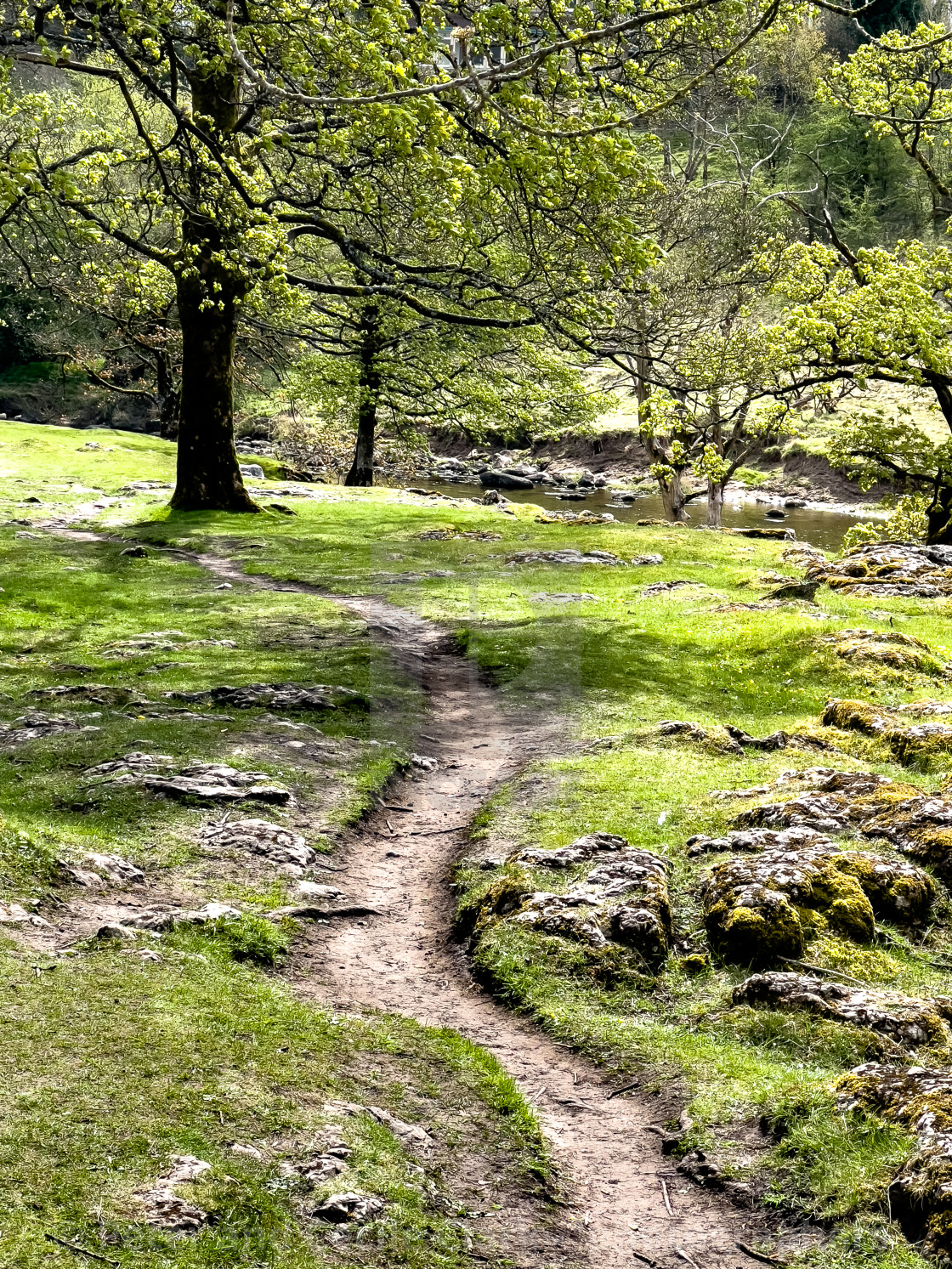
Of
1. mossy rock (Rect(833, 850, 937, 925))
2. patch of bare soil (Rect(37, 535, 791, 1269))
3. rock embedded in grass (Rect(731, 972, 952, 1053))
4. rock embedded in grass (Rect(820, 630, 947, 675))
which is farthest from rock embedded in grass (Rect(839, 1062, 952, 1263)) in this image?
rock embedded in grass (Rect(820, 630, 947, 675))


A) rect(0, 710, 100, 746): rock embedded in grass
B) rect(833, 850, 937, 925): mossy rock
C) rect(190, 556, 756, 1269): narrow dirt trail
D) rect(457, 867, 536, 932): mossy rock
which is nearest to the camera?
rect(190, 556, 756, 1269): narrow dirt trail

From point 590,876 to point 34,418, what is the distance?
78409mm

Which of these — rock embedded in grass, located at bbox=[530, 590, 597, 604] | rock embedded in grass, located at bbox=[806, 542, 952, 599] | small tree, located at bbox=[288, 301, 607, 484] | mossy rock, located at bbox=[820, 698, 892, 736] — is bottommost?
mossy rock, located at bbox=[820, 698, 892, 736]

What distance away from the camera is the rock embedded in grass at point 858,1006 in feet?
25.6

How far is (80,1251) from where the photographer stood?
181 inches

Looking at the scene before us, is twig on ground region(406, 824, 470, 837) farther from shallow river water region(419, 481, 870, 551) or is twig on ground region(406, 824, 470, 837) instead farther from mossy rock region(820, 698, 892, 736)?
shallow river water region(419, 481, 870, 551)

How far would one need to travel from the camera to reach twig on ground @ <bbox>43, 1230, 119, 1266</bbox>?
4.57 metres

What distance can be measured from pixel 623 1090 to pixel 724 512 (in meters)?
56.6

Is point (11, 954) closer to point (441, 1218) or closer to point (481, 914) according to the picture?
point (441, 1218)

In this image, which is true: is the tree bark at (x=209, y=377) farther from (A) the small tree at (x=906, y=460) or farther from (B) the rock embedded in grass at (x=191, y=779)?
(A) the small tree at (x=906, y=460)

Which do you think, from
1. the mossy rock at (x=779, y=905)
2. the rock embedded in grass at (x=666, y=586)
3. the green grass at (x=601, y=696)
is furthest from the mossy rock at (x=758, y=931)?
the rock embedded in grass at (x=666, y=586)

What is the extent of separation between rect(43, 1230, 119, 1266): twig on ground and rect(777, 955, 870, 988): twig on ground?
236 inches

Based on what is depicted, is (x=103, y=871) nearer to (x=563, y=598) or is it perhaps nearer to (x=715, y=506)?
(x=563, y=598)

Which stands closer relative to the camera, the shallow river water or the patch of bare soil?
the patch of bare soil
